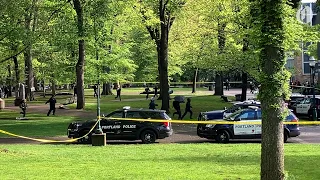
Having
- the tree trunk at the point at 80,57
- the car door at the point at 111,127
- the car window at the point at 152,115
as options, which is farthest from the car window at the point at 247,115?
the tree trunk at the point at 80,57

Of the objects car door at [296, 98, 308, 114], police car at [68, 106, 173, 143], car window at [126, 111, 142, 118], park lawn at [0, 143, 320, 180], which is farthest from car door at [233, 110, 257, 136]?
car door at [296, 98, 308, 114]

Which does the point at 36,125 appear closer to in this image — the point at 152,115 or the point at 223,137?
the point at 152,115

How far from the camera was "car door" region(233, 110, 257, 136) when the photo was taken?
20672 millimetres

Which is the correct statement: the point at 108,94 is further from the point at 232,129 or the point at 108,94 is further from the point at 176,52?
the point at 232,129

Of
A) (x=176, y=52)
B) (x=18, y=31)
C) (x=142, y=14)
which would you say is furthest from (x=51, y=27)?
(x=176, y=52)

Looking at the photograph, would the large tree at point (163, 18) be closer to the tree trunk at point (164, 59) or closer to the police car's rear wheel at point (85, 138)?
the tree trunk at point (164, 59)

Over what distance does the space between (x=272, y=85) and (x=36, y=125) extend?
22.6 meters

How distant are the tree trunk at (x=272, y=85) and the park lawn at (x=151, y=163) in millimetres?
659

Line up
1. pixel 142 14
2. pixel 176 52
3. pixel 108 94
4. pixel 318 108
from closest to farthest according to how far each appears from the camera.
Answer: pixel 318 108 < pixel 142 14 < pixel 176 52 < pixel 108 94

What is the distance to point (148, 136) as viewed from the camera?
20766 millimetres

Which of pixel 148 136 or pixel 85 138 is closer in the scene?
pixel 85 138

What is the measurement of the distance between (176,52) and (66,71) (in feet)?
56.6

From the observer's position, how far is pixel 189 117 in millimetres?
33062

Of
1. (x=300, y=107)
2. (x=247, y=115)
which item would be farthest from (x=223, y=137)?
(x=300, y=107)
